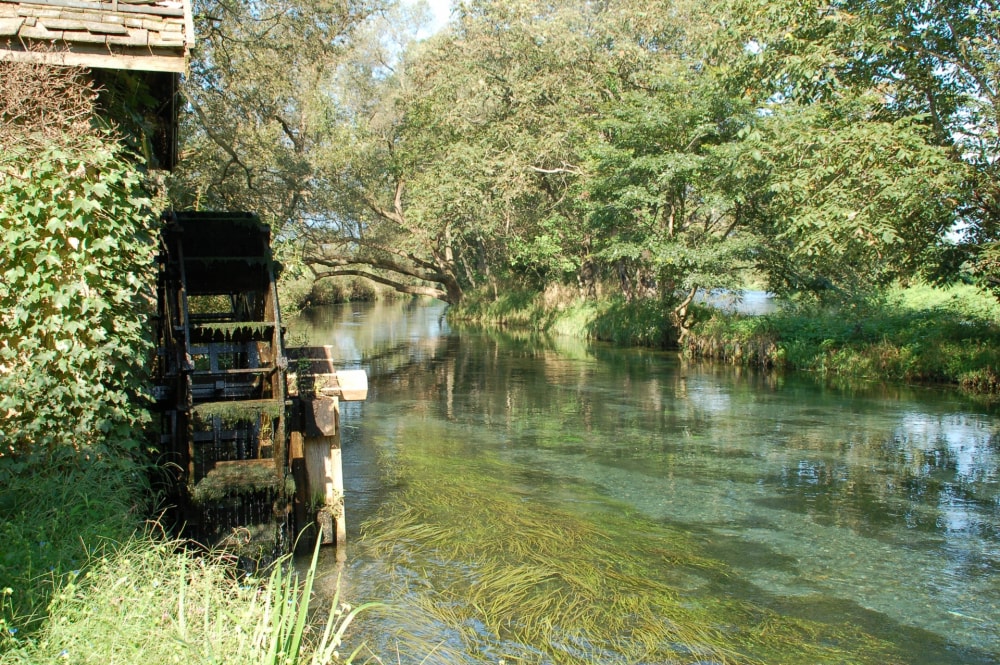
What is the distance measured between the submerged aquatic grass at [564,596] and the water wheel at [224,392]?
1.11 m

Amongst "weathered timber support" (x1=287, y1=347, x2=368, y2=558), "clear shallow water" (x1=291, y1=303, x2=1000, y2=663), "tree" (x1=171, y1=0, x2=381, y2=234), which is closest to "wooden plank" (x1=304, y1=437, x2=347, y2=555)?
"weathered timber support" (x1=287, y1=347, x2=368, y2=558)

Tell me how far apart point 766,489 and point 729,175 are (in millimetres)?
10756

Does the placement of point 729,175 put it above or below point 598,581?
above

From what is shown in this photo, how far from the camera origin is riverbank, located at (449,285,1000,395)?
14.9m

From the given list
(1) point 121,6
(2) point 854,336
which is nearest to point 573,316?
(2) point 854,336

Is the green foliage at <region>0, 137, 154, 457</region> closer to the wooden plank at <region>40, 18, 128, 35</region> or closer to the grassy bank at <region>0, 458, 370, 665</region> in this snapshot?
the grassy bank at <region>0, 458, 370, 665</region>

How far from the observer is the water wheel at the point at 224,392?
21.6 feet

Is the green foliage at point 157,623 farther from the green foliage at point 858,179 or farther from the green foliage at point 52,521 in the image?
the green foliage at point 858,179

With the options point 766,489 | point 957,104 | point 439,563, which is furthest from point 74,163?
point 957,104

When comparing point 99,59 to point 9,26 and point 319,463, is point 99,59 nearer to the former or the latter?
point 9,26

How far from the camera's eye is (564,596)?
594cm

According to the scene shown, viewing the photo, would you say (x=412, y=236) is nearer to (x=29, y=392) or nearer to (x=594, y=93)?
(x=594, y=93)

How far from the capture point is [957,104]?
42.4 feet

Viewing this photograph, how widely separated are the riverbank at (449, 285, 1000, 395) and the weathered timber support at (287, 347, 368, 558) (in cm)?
1206
